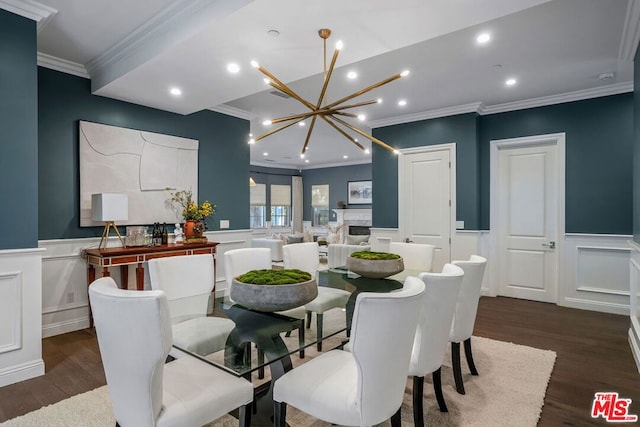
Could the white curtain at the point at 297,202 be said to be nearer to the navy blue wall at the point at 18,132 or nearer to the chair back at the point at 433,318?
the navy blue wall at the point at 18,132

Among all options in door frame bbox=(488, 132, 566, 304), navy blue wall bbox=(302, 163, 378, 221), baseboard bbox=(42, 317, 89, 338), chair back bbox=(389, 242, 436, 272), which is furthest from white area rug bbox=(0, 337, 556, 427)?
navy blue wall bbox=(302, 163, 378, 221)

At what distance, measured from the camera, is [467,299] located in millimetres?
2393

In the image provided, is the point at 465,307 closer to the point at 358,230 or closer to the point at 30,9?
the point at 30,9

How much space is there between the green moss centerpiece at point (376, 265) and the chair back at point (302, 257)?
1.75 ft

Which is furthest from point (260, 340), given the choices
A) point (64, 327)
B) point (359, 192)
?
point (359, 192)

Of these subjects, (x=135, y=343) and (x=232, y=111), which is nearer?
(x=135, y=343)

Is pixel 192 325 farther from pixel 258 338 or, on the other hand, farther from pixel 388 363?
pixel 388 363

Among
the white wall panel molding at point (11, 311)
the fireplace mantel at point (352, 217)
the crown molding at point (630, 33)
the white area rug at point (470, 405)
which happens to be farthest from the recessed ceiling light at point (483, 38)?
the fireplace mantel at point (352, 217)

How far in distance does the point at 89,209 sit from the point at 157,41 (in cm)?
200

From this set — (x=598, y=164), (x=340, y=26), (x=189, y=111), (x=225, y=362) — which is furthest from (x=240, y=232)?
(x=598, y=164)

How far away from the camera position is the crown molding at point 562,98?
4.38m

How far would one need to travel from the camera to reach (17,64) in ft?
8.73

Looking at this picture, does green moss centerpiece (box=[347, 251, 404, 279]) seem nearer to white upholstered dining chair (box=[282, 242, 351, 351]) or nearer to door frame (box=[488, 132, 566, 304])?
white upholstered dining chair (box=[282, 242, 351, 351])

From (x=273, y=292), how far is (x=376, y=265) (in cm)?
116
